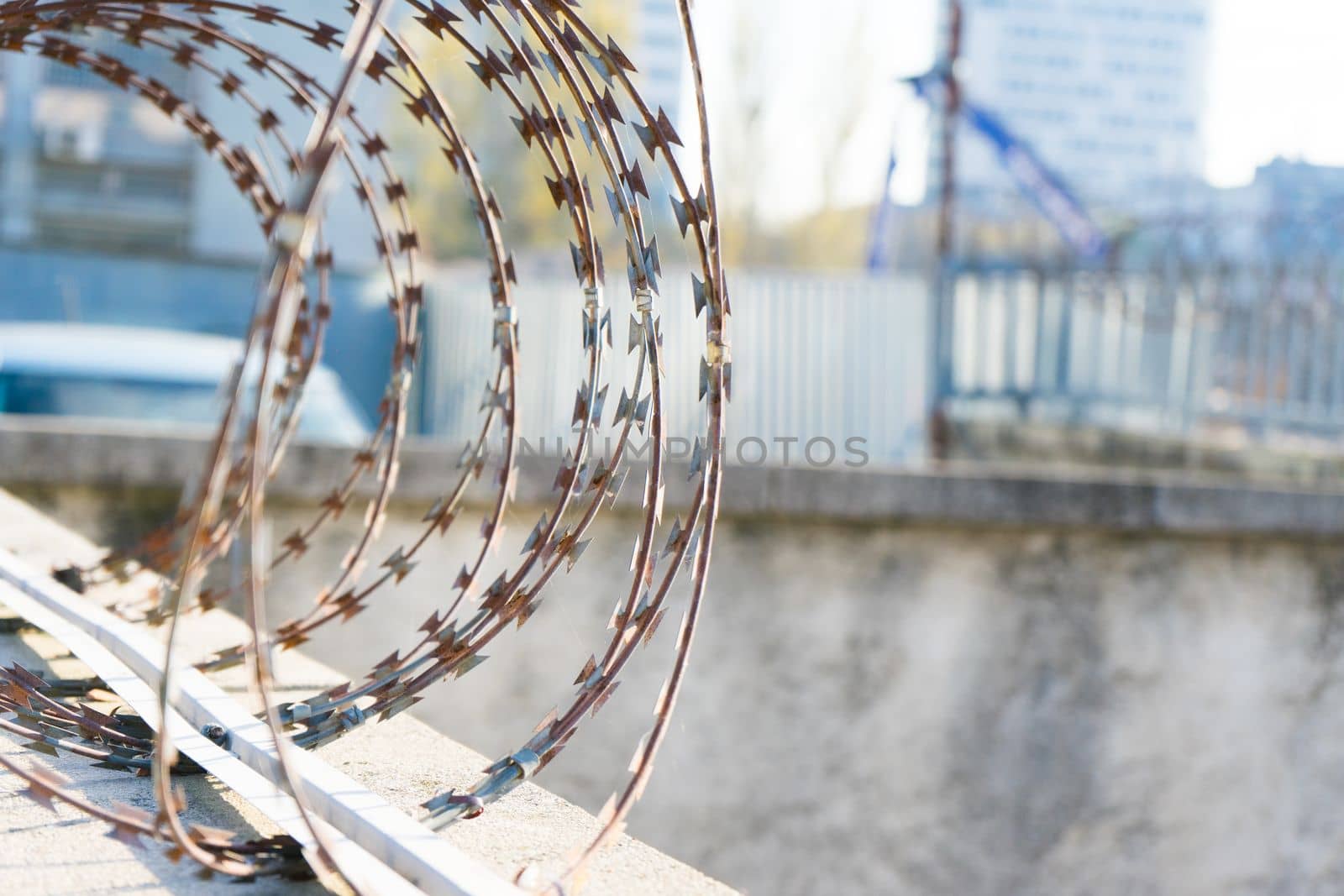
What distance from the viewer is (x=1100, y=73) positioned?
476 ft

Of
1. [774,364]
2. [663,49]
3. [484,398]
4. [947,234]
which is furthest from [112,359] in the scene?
[663,49]

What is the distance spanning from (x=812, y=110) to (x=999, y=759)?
3531 centimetres

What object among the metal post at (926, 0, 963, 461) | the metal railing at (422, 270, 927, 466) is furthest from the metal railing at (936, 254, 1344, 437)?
the metal railing at (422, 270, 927, 466)

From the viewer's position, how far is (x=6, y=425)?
474 cm

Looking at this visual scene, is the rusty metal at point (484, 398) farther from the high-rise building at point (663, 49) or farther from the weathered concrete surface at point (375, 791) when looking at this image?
the high-rise building at point (663, 49)

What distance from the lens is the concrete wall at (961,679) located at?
15.7 ft

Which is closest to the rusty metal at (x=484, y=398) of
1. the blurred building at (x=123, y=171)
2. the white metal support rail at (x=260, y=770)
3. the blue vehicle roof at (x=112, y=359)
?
the white metal support rail at (x=260, y=770)

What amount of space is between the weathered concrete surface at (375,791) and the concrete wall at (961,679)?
2252mm

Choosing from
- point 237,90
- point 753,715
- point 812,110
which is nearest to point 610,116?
point 237,90

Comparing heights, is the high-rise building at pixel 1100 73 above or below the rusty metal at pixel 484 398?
above

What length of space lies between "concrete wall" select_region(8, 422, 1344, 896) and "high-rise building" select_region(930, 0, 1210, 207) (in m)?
140

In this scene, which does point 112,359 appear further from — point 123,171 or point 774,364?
point 123,171

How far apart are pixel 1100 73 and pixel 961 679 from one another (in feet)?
500

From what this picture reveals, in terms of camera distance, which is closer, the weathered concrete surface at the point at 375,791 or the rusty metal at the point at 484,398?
the rusty metal at the point at 484,398
